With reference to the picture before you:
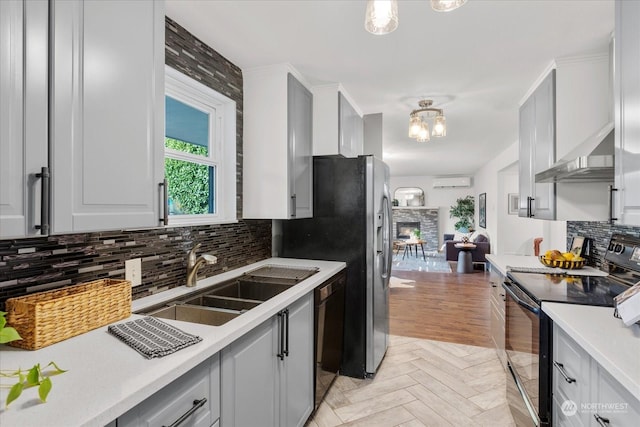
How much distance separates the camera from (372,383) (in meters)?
2.50

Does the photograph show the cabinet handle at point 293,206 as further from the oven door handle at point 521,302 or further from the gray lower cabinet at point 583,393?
the gray lower cabinet at point 583,393

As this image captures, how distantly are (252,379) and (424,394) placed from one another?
156cm

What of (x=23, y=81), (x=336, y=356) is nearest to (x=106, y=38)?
(x=23, y=81)

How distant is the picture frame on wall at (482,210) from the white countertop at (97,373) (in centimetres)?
800

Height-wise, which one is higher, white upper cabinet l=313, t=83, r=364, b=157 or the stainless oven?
white upper cabinet l=313, t=83, r=364, b=157

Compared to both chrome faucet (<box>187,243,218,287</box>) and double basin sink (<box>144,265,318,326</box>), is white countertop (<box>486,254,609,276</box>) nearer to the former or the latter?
double basin sink (<box>144,265,318,326</box>)

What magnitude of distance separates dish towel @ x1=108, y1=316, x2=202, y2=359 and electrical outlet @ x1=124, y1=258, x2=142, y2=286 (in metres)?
0.36

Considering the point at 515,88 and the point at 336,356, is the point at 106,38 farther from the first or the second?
the point at 515,88

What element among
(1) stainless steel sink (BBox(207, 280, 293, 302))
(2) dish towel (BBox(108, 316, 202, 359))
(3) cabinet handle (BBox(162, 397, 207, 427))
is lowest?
(3) cabinet handle (BBox(162, 397, 207, 427))

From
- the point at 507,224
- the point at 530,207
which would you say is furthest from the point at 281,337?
Answer: the point at 507,224

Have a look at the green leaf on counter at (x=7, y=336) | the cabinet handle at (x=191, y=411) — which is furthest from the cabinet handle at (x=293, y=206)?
the green leaf on counter at (x=7, y=336)

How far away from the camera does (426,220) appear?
1027cm

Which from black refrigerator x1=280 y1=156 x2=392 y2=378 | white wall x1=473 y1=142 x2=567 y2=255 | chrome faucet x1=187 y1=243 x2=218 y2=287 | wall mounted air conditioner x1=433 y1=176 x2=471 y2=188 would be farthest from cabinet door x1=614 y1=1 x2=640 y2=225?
wall mounted air conditioner x1=433 y1=176 x2=471 y2=188

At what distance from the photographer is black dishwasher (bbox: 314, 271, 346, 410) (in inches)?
81.6
